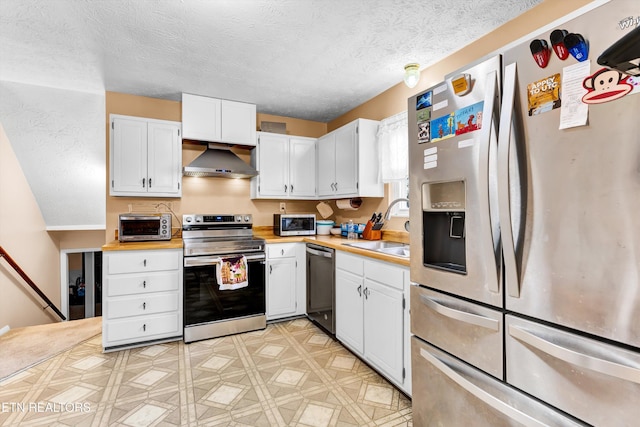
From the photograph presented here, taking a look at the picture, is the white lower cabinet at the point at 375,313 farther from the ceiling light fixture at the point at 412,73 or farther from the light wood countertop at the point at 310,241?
the ceiling light fixture at the point at 412,73

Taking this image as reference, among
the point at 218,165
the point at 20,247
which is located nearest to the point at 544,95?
the point at 218,165

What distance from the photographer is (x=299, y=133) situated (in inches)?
163

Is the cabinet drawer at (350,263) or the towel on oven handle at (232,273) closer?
the cabinet drawer at (350,263)

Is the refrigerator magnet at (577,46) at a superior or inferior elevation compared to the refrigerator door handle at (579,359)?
superior

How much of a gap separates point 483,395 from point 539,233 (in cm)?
70

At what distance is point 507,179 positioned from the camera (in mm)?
1123

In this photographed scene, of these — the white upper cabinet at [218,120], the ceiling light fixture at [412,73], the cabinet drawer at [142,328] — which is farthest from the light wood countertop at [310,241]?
the ceiling light fixture at [412,73]

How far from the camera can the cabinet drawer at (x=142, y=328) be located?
2625 millimetres

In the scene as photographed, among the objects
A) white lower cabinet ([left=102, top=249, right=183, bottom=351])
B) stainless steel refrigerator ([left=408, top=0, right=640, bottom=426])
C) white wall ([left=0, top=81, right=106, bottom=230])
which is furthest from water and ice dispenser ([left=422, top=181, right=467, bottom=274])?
white wall ([left=0, top=81, right=106, bottom=230])

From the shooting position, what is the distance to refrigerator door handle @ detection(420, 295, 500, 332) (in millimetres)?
1216

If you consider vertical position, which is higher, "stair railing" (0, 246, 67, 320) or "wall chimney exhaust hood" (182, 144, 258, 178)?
"wall chimney exhaust hood" (182, 144, 258, 178)

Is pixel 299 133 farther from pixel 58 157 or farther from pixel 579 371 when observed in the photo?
pixel 579 371

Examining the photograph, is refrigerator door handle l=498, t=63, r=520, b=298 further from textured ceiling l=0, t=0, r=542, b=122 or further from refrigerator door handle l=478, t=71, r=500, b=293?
textured ceiling l=0, t=0, r=542, b=122

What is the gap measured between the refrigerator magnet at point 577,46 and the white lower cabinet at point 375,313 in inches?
50.8
